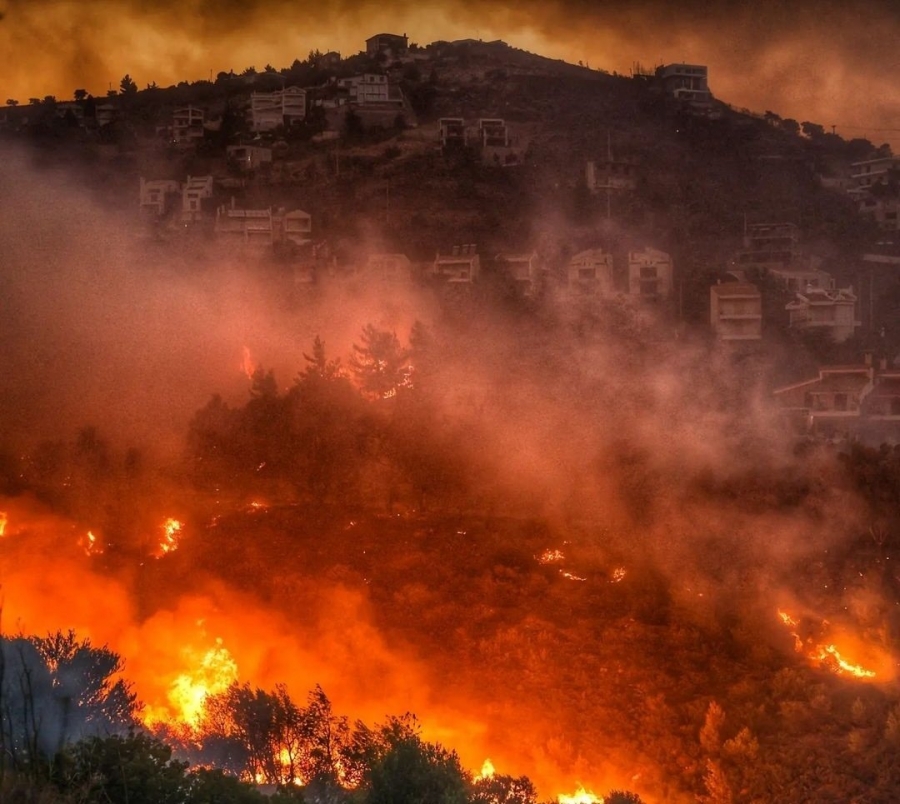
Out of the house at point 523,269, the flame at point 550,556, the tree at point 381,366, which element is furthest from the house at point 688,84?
the flame at point 550,556

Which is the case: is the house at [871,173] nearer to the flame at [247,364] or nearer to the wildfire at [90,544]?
the flame at [247,364]

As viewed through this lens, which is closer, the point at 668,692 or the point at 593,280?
the point at 668,692

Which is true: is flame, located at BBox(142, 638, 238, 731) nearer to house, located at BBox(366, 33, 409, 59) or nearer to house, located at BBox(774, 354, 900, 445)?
house, located at BBox(774, 354, 900, 445)

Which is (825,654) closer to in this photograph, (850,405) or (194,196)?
(850,405)

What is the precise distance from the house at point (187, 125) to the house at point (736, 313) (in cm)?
2042

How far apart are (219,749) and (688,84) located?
29998 millimetres

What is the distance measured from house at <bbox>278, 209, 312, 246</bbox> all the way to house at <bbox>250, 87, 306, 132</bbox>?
312 inches

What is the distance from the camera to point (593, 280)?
81.0 feet

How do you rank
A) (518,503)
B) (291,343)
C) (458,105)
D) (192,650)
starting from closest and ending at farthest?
(192,650) < (518,503) < (291,343) < (458,105)

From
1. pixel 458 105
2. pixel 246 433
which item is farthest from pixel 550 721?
pixel 458 105

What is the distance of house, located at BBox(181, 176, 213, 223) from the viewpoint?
94.4 feet

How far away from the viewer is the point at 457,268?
2506 cm

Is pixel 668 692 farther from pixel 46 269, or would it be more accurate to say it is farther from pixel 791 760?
pixel 46 269

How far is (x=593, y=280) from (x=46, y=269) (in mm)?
14840
